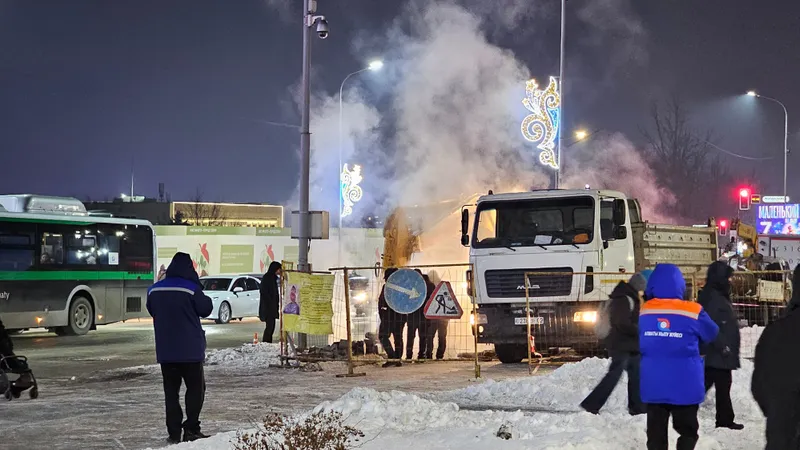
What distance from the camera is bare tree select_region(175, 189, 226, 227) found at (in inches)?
3752

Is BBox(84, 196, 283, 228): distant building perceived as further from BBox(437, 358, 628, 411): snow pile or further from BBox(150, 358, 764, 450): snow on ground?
BBox(150, 358, 764, 450): snow on ground

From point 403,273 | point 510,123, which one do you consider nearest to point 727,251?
point 510,123

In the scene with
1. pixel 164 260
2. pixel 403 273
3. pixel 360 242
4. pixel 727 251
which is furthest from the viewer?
pixel 360 242

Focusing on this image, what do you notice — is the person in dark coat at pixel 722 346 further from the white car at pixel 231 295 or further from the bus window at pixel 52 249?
the white car at pixel 231 295

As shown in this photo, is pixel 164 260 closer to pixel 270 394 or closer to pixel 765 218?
pixel 270 394

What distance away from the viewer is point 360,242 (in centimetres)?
5012

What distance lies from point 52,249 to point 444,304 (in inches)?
512

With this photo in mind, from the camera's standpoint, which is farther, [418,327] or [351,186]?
[351,186]

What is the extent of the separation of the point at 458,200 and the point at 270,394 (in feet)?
58.4

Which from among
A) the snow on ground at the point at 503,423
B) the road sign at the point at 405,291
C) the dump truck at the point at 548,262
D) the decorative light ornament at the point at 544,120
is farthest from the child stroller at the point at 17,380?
the decorative light ornament at the point at 544,120

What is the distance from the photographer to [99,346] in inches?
Answer: 853

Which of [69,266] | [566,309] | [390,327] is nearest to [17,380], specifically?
[390,327]

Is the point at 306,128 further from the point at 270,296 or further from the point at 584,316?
the point at 584,316

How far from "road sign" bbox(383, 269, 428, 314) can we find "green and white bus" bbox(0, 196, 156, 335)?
11277 mm
